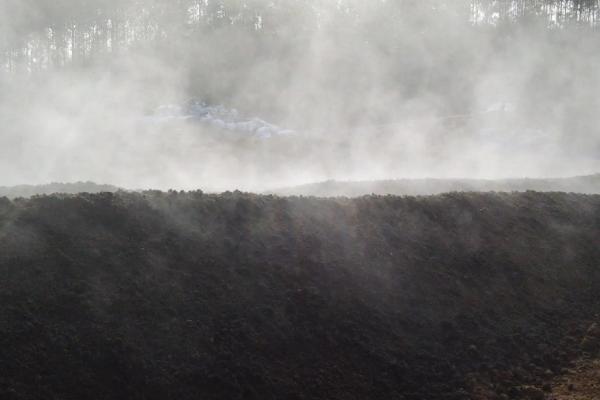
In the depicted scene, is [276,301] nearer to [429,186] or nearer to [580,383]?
[580,383]

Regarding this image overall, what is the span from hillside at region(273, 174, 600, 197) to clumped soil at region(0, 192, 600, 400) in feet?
17.4

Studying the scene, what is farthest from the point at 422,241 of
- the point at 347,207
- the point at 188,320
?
the point at 188,320

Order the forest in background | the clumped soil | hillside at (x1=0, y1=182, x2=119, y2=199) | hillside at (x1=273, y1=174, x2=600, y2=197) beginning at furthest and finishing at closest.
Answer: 1. the forest in background
2. hillside at (x1=273, y1=174, x2=600, y2=197)
3. hillside at (x1=0, y1=182, x2=119, y2=199)
4. the clumped soil

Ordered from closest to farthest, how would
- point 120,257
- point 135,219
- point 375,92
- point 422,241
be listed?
point 120,257 → point 135,219 → point 422,241 → point 375,92

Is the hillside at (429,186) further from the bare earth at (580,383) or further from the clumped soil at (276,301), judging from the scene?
the bare earth at (580,383)

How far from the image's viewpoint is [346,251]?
8.08 m

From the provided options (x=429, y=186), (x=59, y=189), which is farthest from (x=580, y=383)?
(x=59, y=189)

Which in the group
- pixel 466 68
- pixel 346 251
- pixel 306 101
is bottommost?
pixel 346 251

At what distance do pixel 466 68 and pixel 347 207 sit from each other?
26.4m

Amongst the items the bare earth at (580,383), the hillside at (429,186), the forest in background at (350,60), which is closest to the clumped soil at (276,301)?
the bare earth at (580,383)

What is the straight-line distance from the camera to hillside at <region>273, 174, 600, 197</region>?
582 inches

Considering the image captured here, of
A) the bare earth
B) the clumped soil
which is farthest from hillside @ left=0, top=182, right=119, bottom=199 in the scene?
the bare earth

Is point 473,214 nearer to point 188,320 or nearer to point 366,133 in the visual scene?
point 188,320

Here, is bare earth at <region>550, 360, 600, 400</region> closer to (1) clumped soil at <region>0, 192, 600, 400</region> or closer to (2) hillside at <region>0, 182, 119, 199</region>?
(1) clumped soil at <region>0, 192, 600, 400</region>
